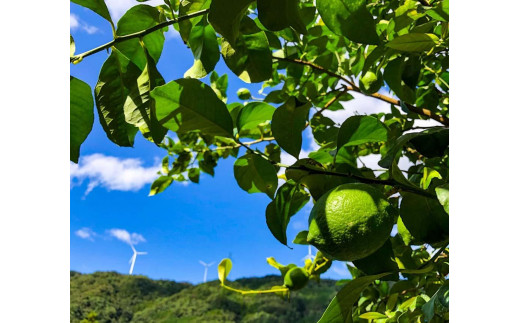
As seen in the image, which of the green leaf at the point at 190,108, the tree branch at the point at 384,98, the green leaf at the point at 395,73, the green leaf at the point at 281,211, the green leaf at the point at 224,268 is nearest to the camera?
the green leaf at the point at 190,108

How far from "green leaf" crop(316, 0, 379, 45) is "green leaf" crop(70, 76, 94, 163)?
0.28m

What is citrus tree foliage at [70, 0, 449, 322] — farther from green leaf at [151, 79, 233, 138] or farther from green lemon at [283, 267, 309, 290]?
green lemon at [283, 267, 309, 290]

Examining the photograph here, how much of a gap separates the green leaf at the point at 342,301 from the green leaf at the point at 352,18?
0.88ft

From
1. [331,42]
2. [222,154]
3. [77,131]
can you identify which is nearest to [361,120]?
[77,131]

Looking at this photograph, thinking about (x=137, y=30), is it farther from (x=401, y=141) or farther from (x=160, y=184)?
(x=160, y=184)

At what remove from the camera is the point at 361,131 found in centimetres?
54

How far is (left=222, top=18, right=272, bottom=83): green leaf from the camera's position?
54cm

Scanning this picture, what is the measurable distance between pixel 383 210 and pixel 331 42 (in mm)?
804

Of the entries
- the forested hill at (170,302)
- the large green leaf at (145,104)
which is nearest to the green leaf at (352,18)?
the large green leaf at (145,104)

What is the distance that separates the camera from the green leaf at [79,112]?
0.46 metres

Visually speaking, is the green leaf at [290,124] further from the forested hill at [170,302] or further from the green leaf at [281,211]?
the forested hill at [170,302]

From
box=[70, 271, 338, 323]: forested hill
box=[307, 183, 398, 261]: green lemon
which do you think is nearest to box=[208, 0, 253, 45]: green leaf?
box=[307, 183, 398, 261]: green lemon
